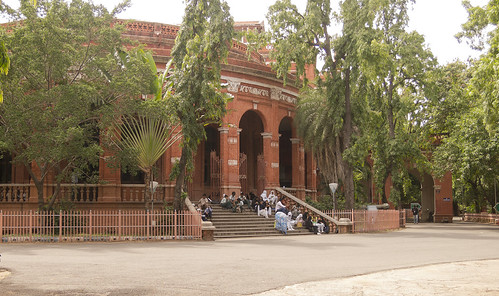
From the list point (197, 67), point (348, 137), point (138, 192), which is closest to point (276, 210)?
point (348, 137)

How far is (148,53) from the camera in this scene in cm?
2089

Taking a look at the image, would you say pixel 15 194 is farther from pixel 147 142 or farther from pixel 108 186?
pixel 147 142

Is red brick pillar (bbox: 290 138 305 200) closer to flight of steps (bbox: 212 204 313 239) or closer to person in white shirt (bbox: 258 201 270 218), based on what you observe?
person in white shirt (bbox: 258 201 270 218)

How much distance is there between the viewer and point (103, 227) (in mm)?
18016

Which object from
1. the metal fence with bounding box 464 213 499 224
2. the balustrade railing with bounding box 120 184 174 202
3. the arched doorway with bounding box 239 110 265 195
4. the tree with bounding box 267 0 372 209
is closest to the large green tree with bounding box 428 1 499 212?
the metal fence with bounding box 464 213 499 224

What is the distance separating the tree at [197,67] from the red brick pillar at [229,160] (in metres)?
5.42

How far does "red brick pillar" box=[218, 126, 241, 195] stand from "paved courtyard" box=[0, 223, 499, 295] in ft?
32.8

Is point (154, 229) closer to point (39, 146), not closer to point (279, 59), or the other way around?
point (39, 146)

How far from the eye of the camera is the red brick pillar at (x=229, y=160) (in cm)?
2541

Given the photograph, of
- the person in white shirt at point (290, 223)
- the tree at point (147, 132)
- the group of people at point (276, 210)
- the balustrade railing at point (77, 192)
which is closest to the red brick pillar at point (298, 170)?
the group of people at point (276, 210)

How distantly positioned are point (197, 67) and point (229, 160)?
7.38m

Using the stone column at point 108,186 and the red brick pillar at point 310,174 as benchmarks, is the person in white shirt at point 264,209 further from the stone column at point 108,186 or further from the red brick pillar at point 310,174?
the red brick pillar at point 310,174

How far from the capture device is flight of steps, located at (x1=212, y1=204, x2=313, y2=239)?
68.2ft

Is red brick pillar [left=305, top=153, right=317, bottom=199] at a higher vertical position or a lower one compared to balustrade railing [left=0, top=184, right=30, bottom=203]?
higher
